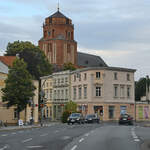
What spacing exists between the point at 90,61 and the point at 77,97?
63.9 m

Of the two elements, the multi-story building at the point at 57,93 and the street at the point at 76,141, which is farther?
the multi-story building at the point at 57,93

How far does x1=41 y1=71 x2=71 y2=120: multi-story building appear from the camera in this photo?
8888cm

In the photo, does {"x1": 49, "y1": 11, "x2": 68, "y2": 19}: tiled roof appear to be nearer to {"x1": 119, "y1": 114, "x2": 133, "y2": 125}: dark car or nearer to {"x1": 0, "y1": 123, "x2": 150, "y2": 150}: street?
{"x1": 119, "y1": 114, "x2": 133, "y2": 125}: dark car

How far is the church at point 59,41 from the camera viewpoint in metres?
128

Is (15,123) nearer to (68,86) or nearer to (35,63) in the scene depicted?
(35,63)

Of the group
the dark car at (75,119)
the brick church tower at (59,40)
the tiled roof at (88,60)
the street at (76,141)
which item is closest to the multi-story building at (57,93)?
the brick church tower at (59,40)

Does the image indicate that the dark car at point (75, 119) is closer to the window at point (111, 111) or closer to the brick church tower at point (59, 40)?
the window at point (111, 111)

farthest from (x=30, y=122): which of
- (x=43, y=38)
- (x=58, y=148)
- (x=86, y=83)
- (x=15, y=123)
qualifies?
(x=43, y=38)

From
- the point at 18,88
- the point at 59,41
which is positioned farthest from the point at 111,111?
the point at 59,41

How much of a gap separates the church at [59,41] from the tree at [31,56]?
3740cm

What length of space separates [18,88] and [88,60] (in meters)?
96.2

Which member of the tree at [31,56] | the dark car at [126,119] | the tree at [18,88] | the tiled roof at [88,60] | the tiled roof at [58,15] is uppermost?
the tiled roof at [58,15]

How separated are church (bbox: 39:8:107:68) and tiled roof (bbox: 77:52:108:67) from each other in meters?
4.53

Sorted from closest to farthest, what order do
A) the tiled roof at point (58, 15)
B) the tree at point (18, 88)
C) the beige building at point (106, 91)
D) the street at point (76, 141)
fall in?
the street at point (76, 141) < the tree at point (18, 88) < the beige building at point (106, 91) < the tiled roof at point (58, 15)
